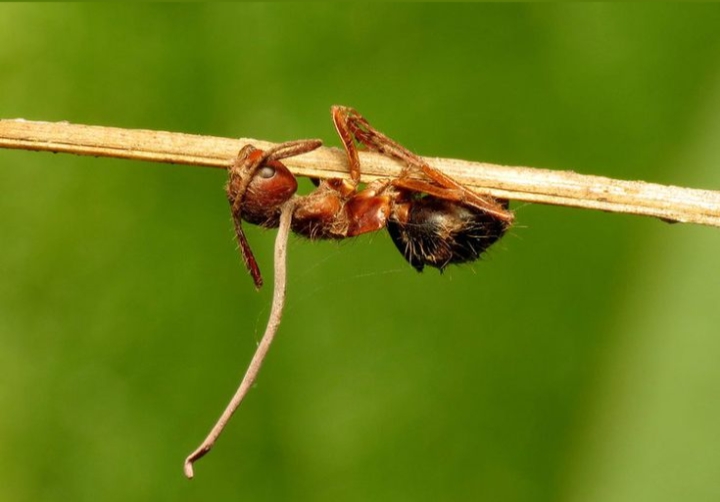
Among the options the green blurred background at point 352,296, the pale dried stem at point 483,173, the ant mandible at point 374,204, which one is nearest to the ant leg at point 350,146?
the ant mandible at point 374,204

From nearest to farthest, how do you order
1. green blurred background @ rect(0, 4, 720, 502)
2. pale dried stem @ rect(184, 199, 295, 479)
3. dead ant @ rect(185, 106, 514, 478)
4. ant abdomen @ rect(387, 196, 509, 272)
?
1. pale dried stem @ rect(184, 199, 295, 479)
2. dead ant @ rect(185, 106, 514, 478)
3. ant abdomen @ rect(387, 196, 509, 272)
4. green blurred background @ rect(0, 4, 720, 502)

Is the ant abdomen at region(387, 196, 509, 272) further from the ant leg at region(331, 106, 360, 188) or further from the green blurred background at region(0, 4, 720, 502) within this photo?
the ant leg at region(331, 106, 360, 188)

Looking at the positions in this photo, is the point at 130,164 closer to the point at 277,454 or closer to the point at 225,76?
the point at 225,76

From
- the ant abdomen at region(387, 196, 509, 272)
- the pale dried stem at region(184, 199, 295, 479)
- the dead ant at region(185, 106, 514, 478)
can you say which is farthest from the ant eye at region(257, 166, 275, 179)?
the ant abdomen at region(387, 196, 509, 272)

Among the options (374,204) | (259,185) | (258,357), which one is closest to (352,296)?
(374,204)

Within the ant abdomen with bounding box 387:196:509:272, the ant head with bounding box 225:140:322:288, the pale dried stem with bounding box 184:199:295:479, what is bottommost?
the pale dried stem with bounding box 184:199:295:479

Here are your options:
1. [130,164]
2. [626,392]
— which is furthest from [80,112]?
[626,392]

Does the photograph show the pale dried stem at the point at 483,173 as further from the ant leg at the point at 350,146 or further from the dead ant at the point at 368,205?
the ant leg at the point at 350,146
